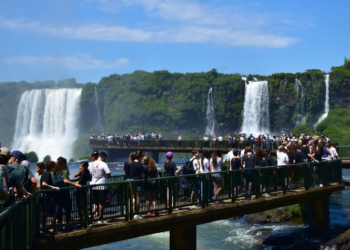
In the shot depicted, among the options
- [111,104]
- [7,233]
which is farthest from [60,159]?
[111,104]

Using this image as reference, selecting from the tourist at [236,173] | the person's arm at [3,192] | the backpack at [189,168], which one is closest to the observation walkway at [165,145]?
the tourist at [236,173]

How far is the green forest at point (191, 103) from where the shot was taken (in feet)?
271

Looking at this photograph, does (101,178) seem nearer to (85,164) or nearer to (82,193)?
(85,164)

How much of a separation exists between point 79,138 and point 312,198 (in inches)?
3171

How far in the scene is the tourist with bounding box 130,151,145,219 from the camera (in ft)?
38.1

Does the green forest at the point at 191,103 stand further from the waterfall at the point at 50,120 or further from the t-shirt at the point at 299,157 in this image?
the t-shirt at the point at 299,157

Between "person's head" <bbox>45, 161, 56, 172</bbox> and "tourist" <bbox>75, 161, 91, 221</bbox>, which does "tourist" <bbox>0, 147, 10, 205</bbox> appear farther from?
"tourist" <bbox>75, 161, 91, 221</bbox>

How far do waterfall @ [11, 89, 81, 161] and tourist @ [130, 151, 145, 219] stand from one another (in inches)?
3149

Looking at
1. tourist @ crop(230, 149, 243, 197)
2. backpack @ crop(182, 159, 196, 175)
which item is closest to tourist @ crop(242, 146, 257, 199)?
tourist @ crop(230, 149, 243, 197)

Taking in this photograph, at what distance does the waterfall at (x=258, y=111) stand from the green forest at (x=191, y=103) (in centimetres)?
305

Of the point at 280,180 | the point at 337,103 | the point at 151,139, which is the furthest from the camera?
the point at 337,103

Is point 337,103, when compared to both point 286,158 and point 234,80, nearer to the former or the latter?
point 234,80

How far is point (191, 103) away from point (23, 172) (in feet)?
289

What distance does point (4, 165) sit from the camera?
7422 mm
